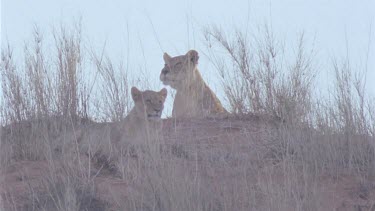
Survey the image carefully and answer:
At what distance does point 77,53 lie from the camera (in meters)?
11.3

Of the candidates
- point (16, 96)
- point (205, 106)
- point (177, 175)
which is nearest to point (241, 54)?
point (205, 106)

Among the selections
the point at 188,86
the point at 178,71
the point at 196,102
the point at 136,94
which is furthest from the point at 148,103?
the point at 178,71

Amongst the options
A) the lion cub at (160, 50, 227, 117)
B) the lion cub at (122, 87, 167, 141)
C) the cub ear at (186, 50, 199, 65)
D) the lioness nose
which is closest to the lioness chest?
the lion cub at (160, 50, 227, 117)

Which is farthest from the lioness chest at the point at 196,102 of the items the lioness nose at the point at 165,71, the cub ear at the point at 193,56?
the cub ear at the point at 193,56

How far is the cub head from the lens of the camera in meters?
14.4

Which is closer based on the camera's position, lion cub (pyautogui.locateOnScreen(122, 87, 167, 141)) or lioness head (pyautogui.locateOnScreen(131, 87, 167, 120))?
lion cub (pyautogui.locateOnScreen(122, 87, 167, 141))

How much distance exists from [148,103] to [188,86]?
2721 millimetres

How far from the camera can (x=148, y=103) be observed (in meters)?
11.7

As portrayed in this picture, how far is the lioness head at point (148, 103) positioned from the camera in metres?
11.6

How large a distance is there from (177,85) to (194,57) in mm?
535

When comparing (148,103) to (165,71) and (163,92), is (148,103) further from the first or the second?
(165,71)

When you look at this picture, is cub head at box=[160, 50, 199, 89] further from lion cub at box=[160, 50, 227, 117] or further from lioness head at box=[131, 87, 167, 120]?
lioness head at box=[131, 87, 167, 120]

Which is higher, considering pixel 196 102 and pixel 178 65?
pixel 178 65

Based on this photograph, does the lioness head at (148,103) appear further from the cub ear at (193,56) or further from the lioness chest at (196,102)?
the cub ear at (193,56)
